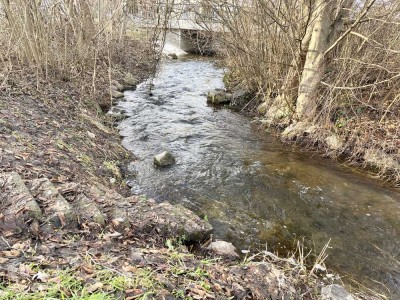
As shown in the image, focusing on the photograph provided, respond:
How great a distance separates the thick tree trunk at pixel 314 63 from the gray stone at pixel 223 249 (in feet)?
15.9

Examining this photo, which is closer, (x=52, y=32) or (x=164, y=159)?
(x=164, y=159)

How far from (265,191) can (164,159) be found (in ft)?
6.58

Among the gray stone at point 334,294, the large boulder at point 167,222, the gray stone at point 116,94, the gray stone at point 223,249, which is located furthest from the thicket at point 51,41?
the gray stone at point 334,294

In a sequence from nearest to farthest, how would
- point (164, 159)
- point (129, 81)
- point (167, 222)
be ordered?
point (167, 222) → point (164, 159) → point (129, 81)

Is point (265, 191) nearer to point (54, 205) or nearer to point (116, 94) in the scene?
point (54, 205)

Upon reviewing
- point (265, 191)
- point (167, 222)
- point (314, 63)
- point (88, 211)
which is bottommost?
point (265, 191)

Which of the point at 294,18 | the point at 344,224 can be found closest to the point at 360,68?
the point at 294,18

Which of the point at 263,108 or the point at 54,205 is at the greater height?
the point at 54,205

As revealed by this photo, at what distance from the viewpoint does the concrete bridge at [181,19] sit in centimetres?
619

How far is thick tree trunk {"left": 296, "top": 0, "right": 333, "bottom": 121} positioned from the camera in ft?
22.6

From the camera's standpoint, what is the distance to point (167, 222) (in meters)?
3.54

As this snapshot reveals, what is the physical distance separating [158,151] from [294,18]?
191 inches

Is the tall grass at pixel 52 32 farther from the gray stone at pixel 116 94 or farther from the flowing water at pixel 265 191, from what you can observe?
the flowing water at pixel 265 191

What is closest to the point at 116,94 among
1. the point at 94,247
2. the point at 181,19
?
the point at 181,19
